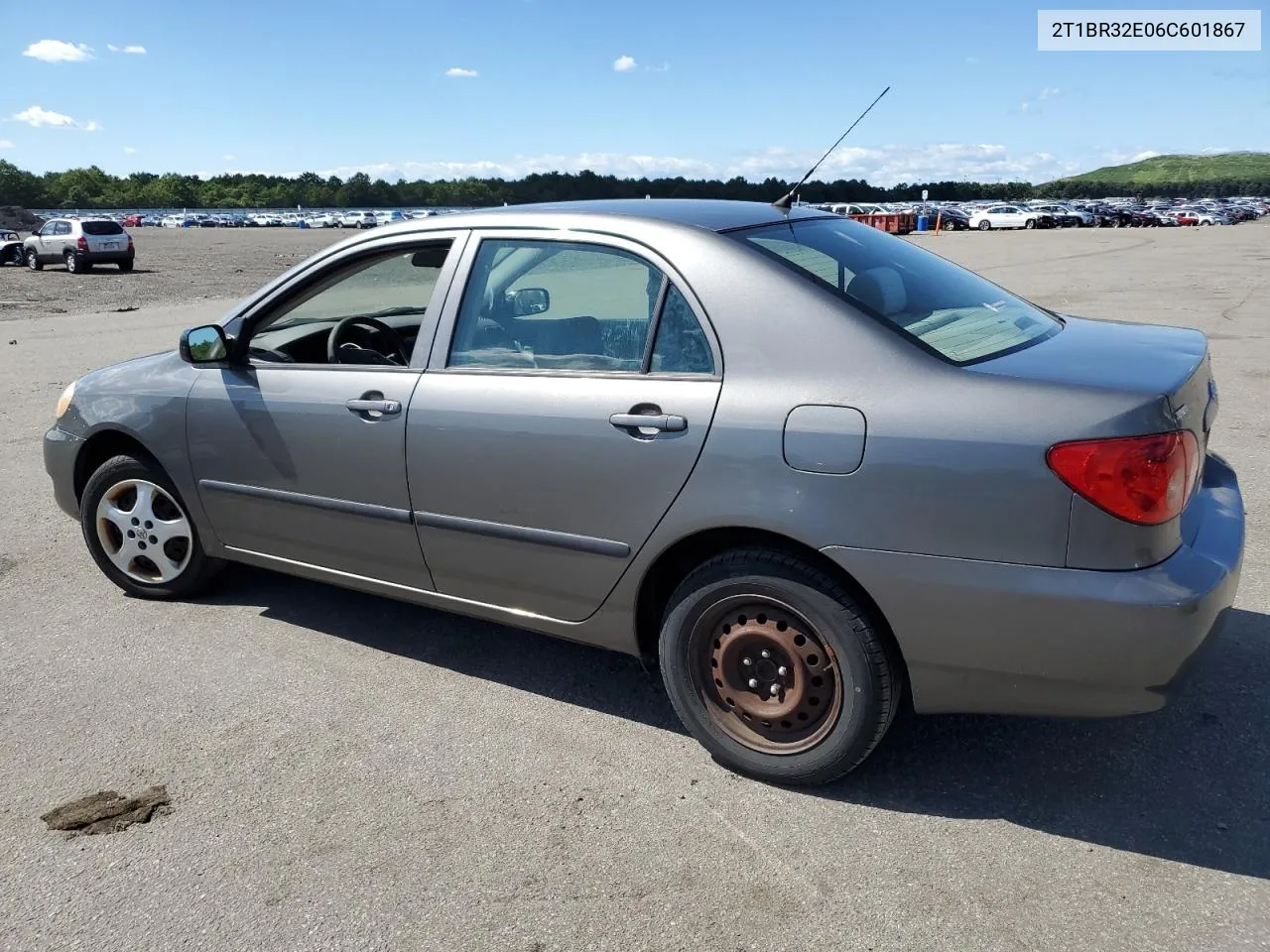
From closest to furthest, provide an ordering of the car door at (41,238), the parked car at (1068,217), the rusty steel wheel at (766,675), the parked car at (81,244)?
1. the rusty steel wheel at (766,675)
2. the parked car at (81,244)
3. the car door at (41,238)
4. the parked car at (1068,217)

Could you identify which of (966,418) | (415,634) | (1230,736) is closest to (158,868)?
(415,634)

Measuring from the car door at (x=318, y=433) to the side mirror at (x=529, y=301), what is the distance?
0.26m

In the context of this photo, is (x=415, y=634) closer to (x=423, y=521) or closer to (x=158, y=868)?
(x=423, y=521)

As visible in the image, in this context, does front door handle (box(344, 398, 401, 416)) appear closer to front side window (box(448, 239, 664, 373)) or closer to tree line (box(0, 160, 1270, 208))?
front side window (box(448, 239, 664, 373))

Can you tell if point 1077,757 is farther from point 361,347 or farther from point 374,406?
point 361,347

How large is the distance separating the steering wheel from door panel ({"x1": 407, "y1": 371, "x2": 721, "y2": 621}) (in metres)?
0.48

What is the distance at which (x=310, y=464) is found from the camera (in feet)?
12.4

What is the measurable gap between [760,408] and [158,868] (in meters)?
2.01

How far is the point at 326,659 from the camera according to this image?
13.1ft

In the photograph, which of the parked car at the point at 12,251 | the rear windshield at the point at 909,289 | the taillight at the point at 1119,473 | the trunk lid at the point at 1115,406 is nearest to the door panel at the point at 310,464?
the rear windshield at the point at 909,289

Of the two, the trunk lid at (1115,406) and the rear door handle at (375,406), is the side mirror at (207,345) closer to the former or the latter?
the rear door handle at (375,406)

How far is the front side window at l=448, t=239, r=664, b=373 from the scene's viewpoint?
319cm

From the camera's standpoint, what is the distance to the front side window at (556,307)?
10.5 feet

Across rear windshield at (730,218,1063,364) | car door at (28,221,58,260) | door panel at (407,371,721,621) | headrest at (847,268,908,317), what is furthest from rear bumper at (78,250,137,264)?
headrest at (847,268,908,317)
